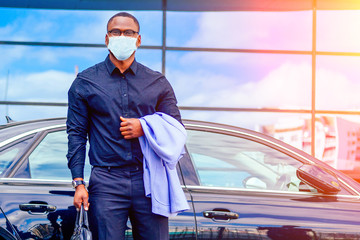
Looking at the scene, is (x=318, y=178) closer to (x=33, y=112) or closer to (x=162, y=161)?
(x=162, y=161)

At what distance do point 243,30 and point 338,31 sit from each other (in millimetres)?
1747

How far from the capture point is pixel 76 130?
2357 mm

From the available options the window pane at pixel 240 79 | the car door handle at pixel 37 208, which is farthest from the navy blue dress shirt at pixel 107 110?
the window pane at pixel 240 79

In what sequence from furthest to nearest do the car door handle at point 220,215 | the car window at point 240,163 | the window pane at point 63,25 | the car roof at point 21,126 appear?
the window pane at point 63,25 < the car window at point 240,163 < the car roof at point 21,126 < the car door handle at point 220,215

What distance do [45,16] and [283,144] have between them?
687 cm

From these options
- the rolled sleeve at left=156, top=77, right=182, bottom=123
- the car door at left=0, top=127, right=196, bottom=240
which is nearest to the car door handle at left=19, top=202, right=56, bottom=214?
the car door at left=0, top=127, right=196, bottom=240

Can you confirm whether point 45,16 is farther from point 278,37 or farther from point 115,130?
point 115,130

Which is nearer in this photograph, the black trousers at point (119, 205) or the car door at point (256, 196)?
the black trousers at point (119, 205)

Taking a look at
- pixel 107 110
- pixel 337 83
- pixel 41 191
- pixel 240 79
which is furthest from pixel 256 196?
pixel 337 83

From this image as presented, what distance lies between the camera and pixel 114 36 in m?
2.41

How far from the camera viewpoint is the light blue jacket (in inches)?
88.3

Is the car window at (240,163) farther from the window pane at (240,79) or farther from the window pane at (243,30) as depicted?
the window pane at (243,30)

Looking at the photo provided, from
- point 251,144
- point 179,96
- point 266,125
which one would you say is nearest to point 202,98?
point 179,96

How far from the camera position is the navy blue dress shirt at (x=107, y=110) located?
230cm
